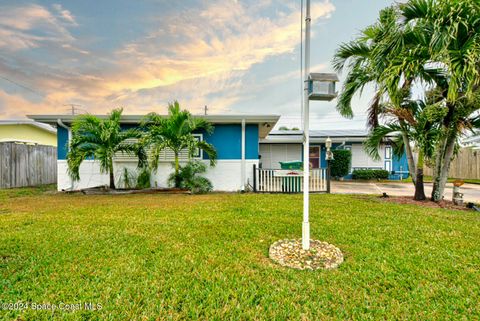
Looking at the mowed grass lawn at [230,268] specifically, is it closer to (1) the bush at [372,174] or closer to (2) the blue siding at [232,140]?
(2) the blue siding at [232,140]

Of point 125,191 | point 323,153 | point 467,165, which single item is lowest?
point 125,191

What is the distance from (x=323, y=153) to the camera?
1395cm

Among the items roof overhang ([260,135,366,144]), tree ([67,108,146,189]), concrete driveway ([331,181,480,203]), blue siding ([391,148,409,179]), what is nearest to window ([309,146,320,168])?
roof overhang ([260,135,366,144])

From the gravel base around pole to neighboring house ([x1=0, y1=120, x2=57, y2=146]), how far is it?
15532mm

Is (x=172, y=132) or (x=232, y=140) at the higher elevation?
(x=172, y=132)

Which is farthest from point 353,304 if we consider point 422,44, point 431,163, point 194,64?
point 194,64

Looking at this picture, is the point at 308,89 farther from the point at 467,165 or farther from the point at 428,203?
the point at 467,165

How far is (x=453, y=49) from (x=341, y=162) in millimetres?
8361

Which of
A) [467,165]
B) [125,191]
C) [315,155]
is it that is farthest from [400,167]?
[125,191]

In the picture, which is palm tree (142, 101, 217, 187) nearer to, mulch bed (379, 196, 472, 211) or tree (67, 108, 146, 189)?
tree (67, 108, 146, 189)

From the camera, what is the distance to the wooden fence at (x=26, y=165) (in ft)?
30.6

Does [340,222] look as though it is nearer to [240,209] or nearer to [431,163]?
[240,209]

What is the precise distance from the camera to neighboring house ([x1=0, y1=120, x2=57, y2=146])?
38.7 ft

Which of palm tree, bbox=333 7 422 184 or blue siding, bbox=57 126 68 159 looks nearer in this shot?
palm tree, bbox=333 7 422 184
